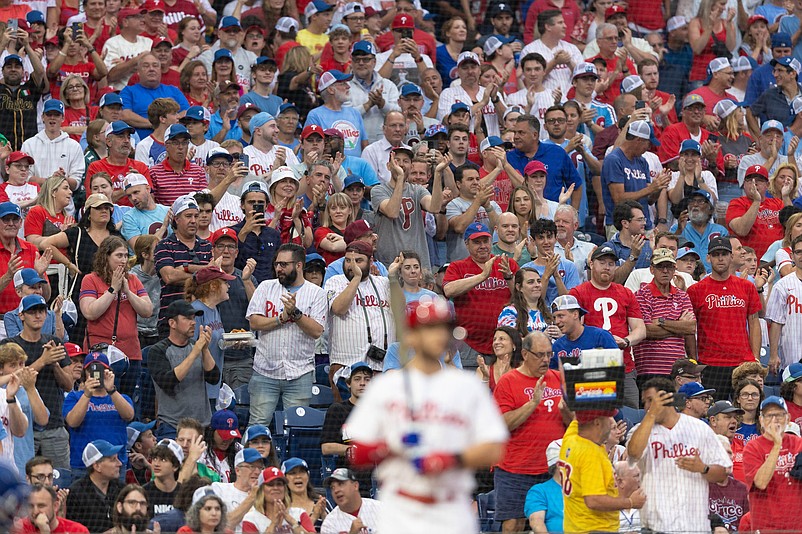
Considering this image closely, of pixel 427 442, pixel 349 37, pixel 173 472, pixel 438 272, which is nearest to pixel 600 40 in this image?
pixel 349 37

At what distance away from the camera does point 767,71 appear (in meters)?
16.9

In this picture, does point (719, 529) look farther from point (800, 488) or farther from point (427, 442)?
point (427, 442)

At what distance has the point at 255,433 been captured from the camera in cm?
1066

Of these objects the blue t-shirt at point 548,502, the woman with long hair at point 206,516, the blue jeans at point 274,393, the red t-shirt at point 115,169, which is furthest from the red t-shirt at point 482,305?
the woman with long hair at point 206,516

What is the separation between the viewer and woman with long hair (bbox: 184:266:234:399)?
37.8 ft

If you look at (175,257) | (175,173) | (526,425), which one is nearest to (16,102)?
(175,173)

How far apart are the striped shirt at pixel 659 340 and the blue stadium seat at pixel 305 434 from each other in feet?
9.10

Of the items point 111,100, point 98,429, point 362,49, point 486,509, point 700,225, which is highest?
point 362,49

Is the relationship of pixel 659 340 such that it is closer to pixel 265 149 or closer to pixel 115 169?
pixel 265 149

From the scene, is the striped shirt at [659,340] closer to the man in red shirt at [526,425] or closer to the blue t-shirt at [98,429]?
the man in red shirt at [526,425]

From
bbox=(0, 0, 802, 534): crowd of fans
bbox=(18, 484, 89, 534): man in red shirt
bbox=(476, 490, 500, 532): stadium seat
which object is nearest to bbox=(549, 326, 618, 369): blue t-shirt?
bbox=(0, 0, 802, 534): crowd of fans

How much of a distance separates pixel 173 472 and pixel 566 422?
108 inches

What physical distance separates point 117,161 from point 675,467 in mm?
6113

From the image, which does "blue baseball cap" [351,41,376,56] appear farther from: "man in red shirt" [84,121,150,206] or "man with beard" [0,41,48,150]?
"man with beard" [0,41,48,150]
